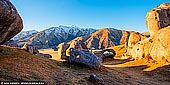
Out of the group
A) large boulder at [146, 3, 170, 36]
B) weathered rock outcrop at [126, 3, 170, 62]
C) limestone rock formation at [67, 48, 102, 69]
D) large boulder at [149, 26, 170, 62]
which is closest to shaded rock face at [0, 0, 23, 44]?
limestone rock formation at [67, 48, 102, 69]

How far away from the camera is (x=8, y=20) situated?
16.9 metres

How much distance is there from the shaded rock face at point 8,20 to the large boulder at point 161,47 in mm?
25957

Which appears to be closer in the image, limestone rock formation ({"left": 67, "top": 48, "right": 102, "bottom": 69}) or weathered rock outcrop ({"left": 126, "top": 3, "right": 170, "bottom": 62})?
limestone rock formation ({"left": 67, "top": 48, "right": 102, "bottom": 69})

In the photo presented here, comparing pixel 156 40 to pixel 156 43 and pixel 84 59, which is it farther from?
pixel 84 59

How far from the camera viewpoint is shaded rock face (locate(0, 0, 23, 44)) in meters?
15.9

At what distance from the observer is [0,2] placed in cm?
1563

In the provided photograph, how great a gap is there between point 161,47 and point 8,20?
1129 inches

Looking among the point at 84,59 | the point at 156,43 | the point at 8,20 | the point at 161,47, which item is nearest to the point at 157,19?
the point at 156,43

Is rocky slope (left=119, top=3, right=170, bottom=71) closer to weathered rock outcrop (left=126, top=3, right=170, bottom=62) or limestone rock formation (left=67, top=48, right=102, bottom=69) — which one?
weathered rock outcrop (left=126, top=3, right=170, bottom=62)

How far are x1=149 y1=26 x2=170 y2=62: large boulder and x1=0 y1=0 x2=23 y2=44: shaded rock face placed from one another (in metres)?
26.0

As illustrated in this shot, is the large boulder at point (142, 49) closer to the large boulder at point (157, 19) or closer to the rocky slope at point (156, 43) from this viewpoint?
the rocky slope at point (156, 43)

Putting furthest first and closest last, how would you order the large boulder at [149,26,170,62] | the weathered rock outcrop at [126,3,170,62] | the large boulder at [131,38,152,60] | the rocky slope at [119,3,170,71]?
the large boulder at [131,38,152,60]
the weathered rock outcrop at [126,3,170,62]
the rocky slope at [119,3,170,71]
the large boulder at [149,26,170,62]

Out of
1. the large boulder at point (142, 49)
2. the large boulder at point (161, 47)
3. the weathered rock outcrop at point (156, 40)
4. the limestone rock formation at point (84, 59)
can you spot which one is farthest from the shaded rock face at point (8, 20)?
the large boulder at point (142, 49)

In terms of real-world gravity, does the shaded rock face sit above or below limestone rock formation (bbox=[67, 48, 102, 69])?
above
